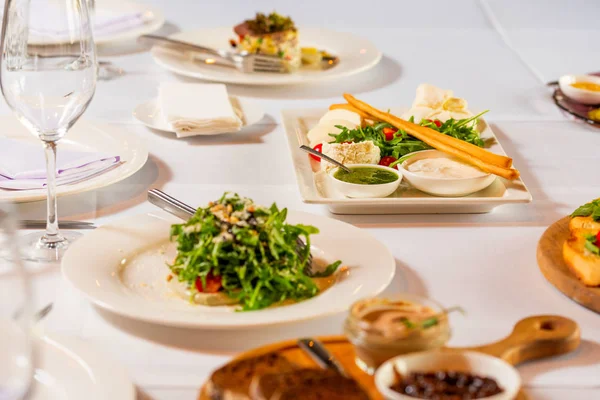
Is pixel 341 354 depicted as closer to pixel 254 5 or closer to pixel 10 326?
pixel 10 326

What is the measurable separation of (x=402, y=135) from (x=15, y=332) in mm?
1487

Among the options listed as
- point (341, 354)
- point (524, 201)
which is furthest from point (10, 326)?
point (524, 201)

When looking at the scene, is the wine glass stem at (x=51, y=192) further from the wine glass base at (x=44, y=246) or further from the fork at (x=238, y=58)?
the fork at (x=238, y=58)

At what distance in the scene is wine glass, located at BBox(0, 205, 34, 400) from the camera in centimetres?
64

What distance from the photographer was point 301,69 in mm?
2863

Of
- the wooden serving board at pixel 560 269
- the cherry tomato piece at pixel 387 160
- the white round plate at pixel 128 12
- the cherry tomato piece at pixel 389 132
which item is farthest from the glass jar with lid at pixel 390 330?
the white round plate at pixel 128 12

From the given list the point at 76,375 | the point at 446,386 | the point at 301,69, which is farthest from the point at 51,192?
the point at 301,69

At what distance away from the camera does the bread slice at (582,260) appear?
4.41 ft

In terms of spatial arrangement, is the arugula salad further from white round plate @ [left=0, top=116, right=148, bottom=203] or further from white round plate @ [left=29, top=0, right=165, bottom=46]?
white round plate @ [left=29, top=0, right=165, bottom=46]

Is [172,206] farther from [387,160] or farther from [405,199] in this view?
[387,160]

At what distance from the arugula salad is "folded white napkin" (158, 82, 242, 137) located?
306 millimetres

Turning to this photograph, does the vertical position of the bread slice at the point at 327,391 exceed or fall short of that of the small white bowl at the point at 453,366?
it exceeds it

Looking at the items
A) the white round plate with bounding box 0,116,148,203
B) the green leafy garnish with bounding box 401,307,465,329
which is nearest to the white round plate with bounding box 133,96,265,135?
the white round plate with bounding box 0,116,148,203

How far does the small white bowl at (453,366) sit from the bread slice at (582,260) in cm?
42
